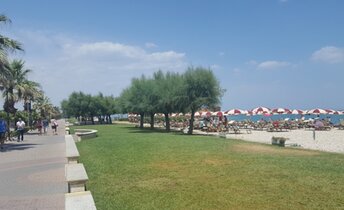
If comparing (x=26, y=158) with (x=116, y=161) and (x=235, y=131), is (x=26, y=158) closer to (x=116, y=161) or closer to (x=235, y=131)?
(x=116, y=161)

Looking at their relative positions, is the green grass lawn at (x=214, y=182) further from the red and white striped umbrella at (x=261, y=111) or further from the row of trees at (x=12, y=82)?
the red and white striped umbrella at (x=261, y=111)

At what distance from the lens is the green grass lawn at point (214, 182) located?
301 inches

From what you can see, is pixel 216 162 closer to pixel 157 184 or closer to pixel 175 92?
pixel 157 184

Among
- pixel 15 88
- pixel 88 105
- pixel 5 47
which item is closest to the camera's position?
pixel 5 47

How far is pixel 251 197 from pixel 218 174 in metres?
2.72

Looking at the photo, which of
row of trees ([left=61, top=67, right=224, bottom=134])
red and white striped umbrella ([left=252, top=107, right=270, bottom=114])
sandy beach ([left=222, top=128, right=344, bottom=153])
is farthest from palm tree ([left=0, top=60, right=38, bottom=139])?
red and white striped umbrella ([left=252, top=107, right=270, bottom=114])

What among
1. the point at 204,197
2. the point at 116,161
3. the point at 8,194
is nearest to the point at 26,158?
the point at 116,161

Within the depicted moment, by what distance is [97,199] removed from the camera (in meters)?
8.16

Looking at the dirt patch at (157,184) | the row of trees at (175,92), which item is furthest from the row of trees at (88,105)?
the dirt patch at (157,184)

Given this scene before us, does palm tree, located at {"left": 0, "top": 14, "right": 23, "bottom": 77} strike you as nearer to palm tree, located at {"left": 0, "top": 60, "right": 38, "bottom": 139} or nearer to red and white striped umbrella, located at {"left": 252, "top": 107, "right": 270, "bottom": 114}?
palm tree, located at {"left": 0, "top": 60, "right": 38, "bottom": 139}

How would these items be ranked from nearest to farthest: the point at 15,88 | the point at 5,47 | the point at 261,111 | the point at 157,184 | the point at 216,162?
1. the point at 157,184
2. the point at 216,162
3. the point at 5,47
4. the point at 15,88
5. the point at 261,111

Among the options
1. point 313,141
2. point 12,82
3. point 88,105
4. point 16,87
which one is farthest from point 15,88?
point 88,105

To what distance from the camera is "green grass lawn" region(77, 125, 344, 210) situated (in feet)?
25.1

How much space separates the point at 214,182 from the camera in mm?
9570
